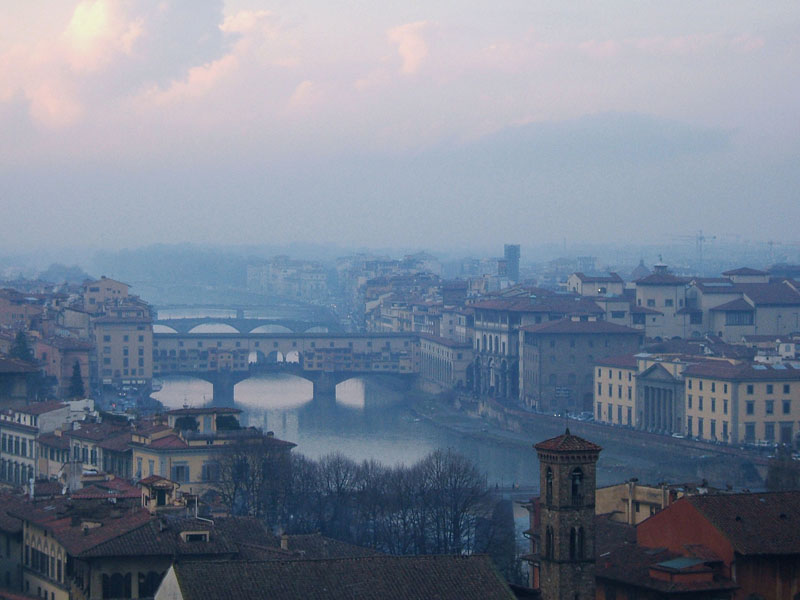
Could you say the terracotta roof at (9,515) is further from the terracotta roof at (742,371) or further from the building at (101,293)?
the building at (101,293)

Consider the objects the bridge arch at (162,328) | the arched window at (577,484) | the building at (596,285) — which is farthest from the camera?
the bridge arch at (162,328)

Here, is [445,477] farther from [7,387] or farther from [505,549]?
[7,387]

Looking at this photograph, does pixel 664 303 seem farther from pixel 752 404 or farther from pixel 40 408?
pixel 40 408

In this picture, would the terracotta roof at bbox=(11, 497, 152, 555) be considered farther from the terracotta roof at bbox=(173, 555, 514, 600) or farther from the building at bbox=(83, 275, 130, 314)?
the building at bbox=(83, 275, 130, 314)

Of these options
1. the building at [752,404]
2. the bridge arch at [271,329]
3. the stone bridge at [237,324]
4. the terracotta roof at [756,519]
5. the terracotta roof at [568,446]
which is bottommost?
the bridge arch at [271,329]

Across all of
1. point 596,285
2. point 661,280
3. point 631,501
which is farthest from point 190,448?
point 596,285

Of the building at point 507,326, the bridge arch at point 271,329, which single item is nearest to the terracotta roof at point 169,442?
the building at point 507,326

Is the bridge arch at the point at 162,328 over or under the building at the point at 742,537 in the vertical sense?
under

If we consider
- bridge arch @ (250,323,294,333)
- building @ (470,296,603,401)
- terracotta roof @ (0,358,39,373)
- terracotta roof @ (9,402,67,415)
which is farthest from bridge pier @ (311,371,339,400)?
bridge arch @ (250,323,294,333)
